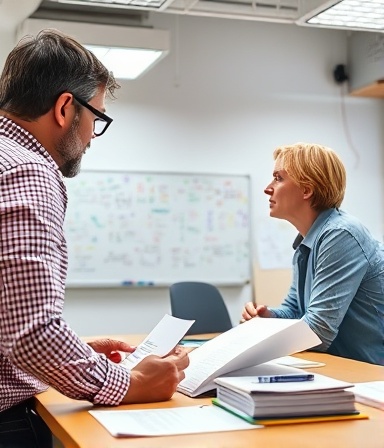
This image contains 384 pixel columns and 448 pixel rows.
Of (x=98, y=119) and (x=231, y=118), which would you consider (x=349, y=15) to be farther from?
(x=98, y=119)

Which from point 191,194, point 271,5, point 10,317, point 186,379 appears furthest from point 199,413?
point 191,194

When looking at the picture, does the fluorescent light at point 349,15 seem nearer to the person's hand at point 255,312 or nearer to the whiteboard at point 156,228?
the whiteboard at point 156,228

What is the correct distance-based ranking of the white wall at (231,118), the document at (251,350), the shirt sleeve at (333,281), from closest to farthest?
the document at (251,350) → the shirt sleeve at (333,281) → the white wall at (231,118)

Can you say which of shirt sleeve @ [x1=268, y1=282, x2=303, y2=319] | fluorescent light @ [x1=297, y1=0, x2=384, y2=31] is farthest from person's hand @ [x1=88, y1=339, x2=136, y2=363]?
fluorescent light @ [x1=297, y1=0, x2=384, y2=31]

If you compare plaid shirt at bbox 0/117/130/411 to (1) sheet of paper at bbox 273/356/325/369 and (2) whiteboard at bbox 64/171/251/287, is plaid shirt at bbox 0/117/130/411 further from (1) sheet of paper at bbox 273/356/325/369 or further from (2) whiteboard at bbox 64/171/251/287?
(2) whiteboard at bbox 64/171/251/287

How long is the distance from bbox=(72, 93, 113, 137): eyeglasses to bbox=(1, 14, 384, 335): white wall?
315 centimetres

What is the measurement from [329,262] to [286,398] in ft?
3.85

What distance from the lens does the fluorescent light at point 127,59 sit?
417cm

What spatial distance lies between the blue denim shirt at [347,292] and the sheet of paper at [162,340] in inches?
25.2

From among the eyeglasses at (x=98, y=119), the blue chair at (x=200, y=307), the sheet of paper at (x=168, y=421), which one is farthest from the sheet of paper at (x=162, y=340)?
the blue chair at (x=200, y=307)

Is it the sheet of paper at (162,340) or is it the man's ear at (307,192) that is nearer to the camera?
the sheet of paper at (162,340)

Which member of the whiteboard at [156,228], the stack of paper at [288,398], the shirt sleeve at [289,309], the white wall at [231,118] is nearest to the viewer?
the stack of paper at [288,398]

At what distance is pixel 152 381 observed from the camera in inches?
56.4

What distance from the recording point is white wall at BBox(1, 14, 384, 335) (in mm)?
4816
